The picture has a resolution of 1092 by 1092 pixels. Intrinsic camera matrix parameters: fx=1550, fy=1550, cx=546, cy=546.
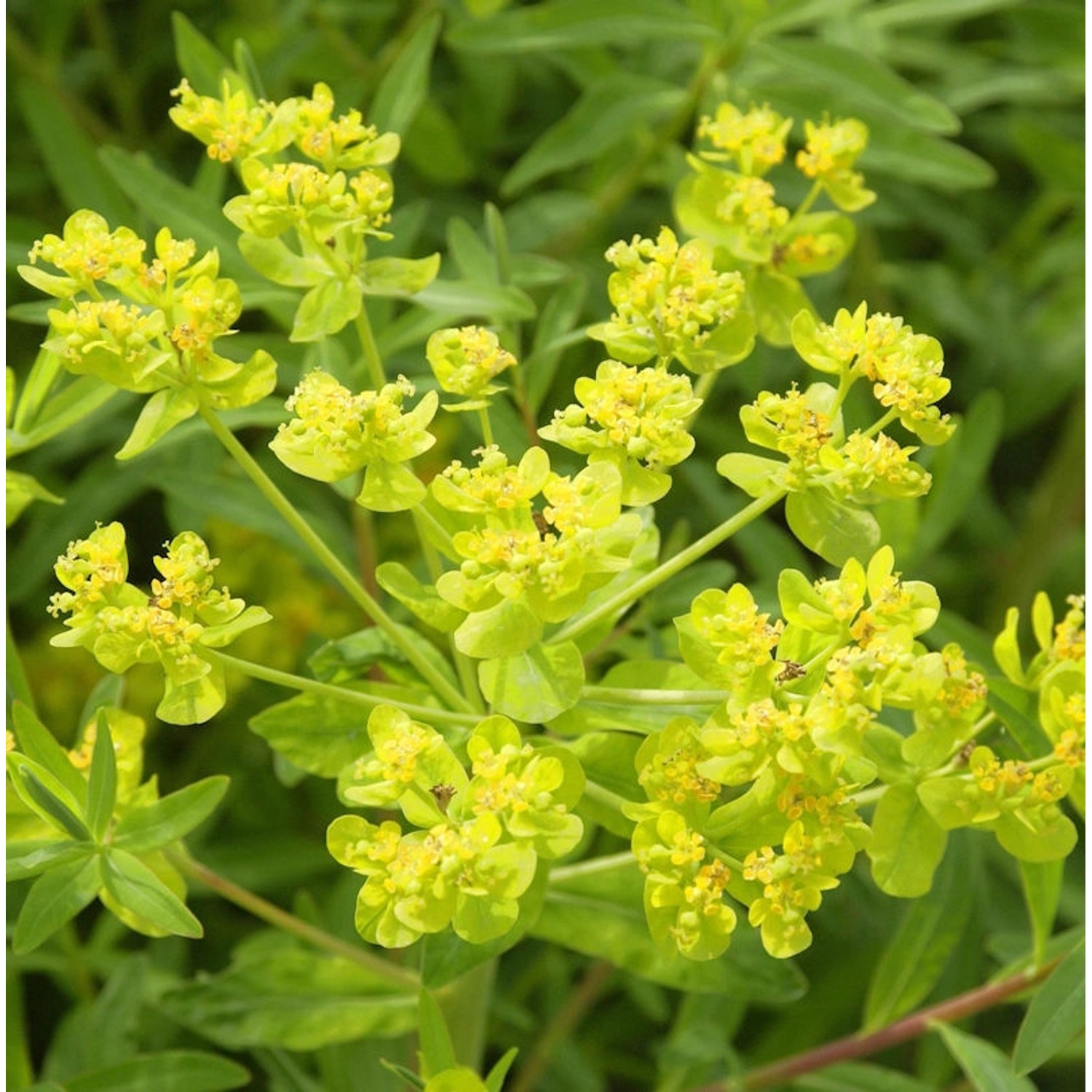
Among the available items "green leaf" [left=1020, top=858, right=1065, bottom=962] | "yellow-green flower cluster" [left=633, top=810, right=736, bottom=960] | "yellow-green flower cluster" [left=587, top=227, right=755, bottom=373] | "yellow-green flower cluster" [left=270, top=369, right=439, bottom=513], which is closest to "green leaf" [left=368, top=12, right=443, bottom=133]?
"yellow-green flower cluster" [left=587, top=227, right=755, bottom=373]

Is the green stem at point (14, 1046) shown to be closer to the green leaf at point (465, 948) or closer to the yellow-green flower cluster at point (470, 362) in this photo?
the green leaf at point (465, 948)

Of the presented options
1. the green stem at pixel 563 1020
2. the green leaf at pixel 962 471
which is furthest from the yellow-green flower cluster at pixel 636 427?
the green stem at pixel 563 1020

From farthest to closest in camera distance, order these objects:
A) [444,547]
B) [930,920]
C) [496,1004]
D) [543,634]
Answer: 1. [496,1004]
2. [930,920]
3. [543,634]
4. [444,547]

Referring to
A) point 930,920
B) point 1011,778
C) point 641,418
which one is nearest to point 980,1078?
point 930,920

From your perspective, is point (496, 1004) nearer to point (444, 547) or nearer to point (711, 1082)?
point (711, 1082)

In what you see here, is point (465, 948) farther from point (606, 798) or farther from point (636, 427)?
point (636, 427)

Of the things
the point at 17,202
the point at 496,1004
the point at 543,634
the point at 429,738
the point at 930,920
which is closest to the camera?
the point at 429,738
